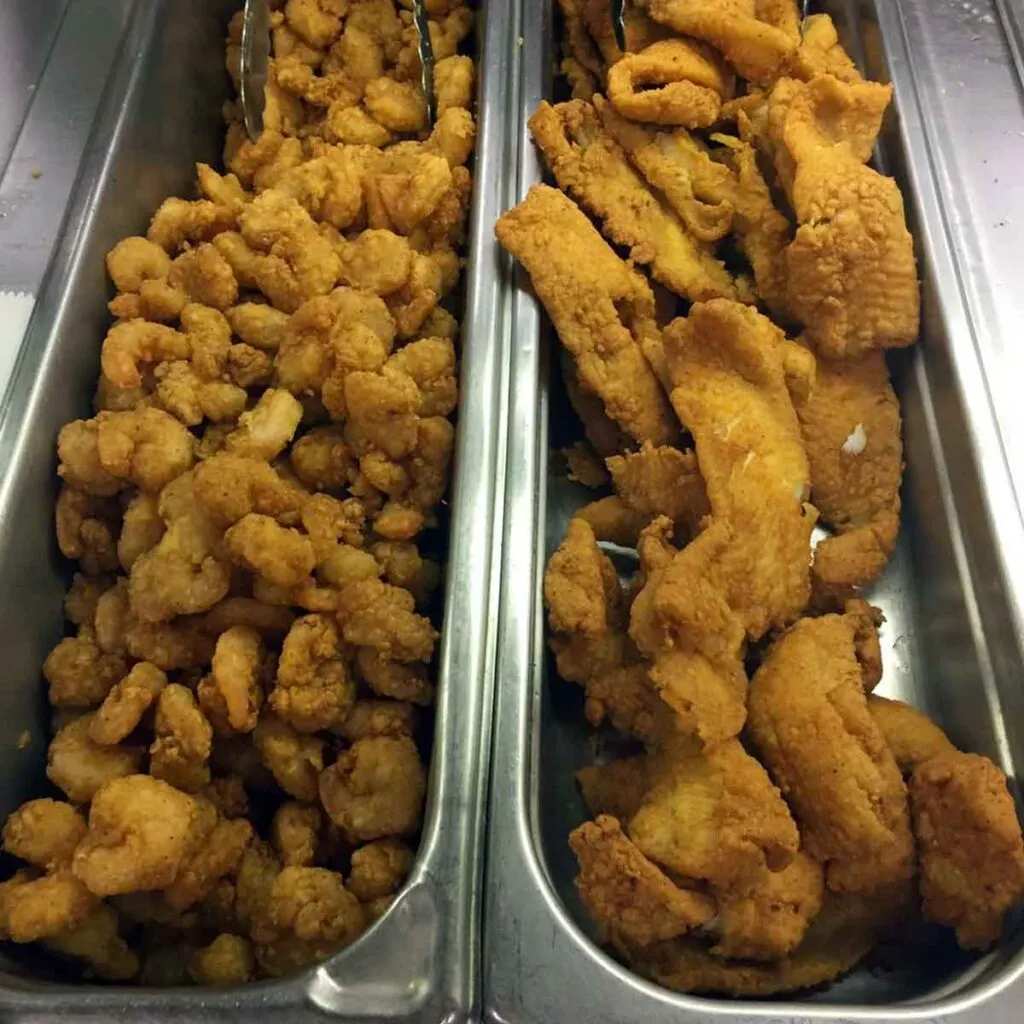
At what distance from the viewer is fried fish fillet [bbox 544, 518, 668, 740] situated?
1345 mm

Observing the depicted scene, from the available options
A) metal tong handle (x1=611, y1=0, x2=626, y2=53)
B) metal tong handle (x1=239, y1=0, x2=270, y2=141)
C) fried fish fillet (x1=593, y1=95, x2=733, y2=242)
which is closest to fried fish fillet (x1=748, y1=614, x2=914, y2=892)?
fried fish fillet (x1=593, y1=95, x2=733, y2=242)

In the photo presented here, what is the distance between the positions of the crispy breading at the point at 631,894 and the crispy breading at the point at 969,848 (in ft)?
0.96

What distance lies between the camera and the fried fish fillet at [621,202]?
1672 mm

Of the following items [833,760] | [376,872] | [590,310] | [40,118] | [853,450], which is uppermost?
[40,118]

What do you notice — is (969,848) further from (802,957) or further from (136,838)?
(136,838)

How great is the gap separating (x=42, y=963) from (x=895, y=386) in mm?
1573

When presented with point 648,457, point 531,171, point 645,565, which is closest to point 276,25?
point 531,171

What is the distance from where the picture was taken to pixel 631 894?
1.11 metres

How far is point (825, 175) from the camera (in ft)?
5.11

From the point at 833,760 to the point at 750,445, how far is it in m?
0.47

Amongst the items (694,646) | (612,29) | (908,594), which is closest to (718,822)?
(694,646)

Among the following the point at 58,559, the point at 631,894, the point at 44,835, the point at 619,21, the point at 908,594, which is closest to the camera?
the point at 631,894

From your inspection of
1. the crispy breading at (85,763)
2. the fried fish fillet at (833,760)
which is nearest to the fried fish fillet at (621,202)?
the fried fish fillet at (833,760)

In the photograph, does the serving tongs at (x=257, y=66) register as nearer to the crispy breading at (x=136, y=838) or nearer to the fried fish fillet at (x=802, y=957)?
the crispy breading at (x=136, y=838)
